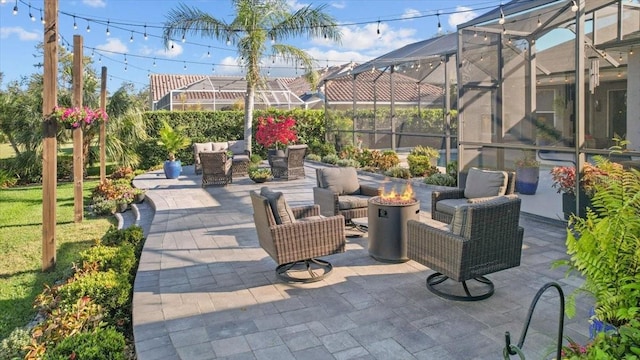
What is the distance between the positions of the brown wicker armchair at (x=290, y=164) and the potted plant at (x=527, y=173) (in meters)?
5.68

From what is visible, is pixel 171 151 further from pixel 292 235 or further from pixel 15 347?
pixel 15 347

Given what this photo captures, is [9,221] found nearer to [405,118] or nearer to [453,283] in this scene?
[453,283]

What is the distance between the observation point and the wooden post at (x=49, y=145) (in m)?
5.85

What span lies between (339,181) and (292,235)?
261cm

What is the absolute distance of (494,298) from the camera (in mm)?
4266

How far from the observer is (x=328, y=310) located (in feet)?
13.3

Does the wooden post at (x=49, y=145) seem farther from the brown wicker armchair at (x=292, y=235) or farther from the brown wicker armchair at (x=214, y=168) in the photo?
the brown wicker armchair at (x=214, y=168)

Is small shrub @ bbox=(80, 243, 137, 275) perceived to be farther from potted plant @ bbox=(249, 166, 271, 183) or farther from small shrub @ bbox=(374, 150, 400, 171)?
small shrub @ bbox=(374, 150, 400, 171)

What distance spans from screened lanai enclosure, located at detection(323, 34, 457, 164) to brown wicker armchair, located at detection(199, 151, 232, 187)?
5.24 meters

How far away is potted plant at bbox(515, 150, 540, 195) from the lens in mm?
7664

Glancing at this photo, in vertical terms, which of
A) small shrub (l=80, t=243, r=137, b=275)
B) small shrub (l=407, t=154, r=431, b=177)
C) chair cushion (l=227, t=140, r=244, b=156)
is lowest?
small shrub (l=80, t=243, r=137, b=275)

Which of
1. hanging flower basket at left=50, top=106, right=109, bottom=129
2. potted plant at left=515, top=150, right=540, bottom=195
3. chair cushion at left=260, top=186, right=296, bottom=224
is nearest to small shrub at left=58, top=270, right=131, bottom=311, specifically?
chair cushion at left=260, top=186, right=296, bottom=224

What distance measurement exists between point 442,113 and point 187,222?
24.1ft

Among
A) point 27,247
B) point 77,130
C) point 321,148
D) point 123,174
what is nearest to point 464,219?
point 27,247
